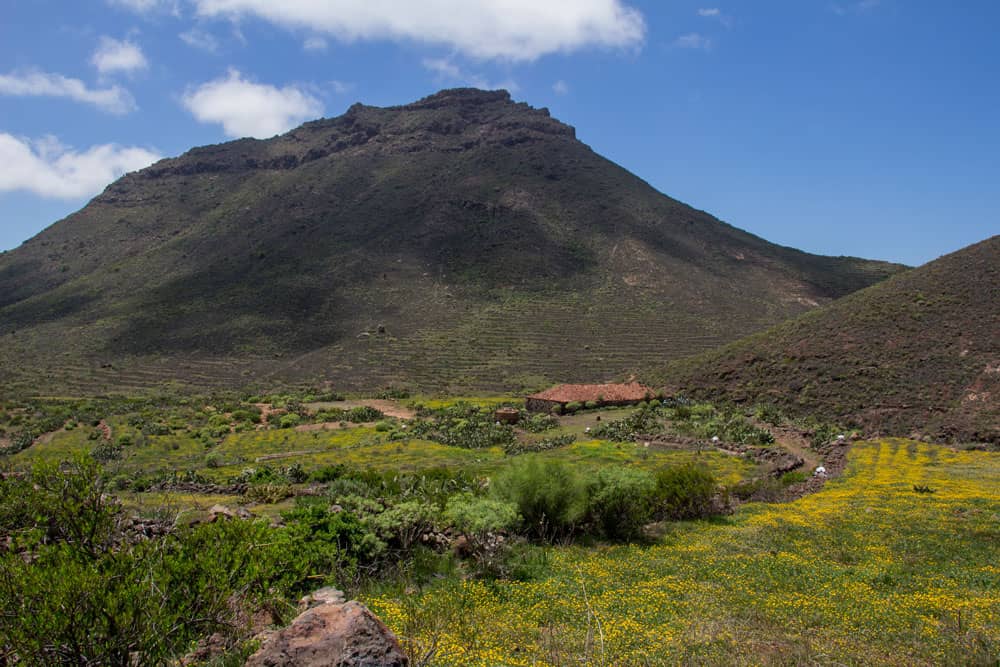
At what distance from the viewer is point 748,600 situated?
357 inches

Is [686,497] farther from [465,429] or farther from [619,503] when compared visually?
[465,429]

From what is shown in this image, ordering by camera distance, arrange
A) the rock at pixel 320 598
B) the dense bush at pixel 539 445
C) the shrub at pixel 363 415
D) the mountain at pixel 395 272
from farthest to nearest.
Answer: the mountain at pixel 395 272 < the shrub at pixel 363 415 < the dense bush at pixel 539 445 < the rock at pixel 320 598

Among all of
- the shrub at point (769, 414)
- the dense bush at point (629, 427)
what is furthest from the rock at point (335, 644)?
the shrub at point (769, 414)

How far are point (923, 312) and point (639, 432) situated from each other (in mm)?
25211

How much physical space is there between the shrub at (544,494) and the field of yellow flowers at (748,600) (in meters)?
0.78

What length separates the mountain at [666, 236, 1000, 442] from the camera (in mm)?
34844

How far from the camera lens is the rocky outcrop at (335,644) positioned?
15.5ft

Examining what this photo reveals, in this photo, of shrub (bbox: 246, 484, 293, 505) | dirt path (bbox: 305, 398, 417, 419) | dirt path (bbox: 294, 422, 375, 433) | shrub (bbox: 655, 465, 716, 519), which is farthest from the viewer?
dirt path (bbox: 305, 398, 417, 419)

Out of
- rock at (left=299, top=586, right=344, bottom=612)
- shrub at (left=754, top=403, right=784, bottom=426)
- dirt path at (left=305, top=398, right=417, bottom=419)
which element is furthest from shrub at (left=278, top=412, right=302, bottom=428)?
rock at (left=299, top=586, right=344, bottom=612)

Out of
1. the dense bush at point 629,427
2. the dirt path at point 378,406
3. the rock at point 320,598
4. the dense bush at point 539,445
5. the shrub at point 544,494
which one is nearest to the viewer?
the rock at point 320,598

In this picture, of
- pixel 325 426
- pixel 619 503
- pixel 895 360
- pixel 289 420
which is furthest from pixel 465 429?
pixel 895 360

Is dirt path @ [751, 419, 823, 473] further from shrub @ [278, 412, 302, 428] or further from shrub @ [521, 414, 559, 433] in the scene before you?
shrub @ [278, 412, 302, 428]

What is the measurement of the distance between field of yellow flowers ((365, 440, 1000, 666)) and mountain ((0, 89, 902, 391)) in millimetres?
47845

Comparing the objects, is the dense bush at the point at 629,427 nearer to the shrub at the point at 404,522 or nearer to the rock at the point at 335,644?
the shrub at the point at 404,522
